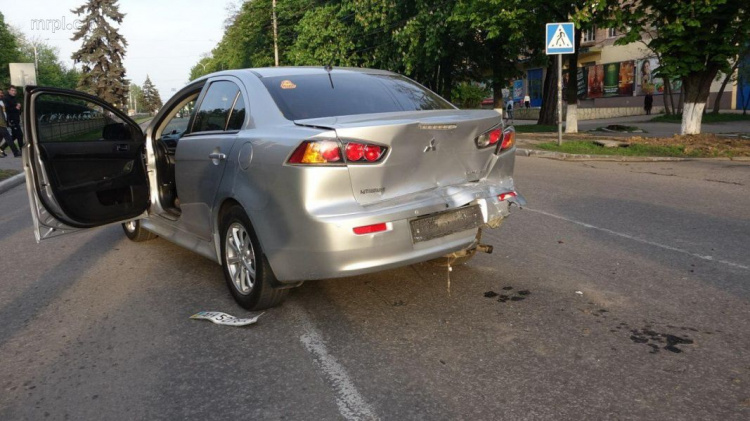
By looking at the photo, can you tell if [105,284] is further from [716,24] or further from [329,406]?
[716,24]

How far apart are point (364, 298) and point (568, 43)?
12411 mm

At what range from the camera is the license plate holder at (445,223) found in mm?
3969

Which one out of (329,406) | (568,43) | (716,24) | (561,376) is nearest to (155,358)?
(329,406)

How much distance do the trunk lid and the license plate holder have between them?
0.66 ft

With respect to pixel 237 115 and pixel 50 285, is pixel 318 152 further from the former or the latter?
pixel 50 285

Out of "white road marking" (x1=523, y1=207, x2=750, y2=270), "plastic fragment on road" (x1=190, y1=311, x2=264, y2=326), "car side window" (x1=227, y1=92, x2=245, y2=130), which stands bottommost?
"plastic fragment on road" (x1=190, y1=311, x2=264, y2=326)

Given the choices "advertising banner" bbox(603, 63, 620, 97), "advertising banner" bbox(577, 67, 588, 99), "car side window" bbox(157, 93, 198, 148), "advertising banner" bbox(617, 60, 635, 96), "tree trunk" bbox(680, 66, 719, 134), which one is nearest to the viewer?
"car side window" bbox(157, 93, 198, 148)

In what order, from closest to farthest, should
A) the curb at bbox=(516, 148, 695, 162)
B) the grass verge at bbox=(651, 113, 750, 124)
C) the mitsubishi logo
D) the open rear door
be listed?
the mitsubishi logo, the open rear door, the curb at bbox=(516, 148, 695, 162), the grass verge at bbox=(651, 113, 750, 124)

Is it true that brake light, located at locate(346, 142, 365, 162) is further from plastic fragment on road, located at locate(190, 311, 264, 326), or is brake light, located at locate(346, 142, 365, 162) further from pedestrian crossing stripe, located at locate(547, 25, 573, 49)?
pedestrian crossing stripe, located at locate(547, 25, 573, 49)

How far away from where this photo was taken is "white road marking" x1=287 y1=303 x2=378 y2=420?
3.00 meters

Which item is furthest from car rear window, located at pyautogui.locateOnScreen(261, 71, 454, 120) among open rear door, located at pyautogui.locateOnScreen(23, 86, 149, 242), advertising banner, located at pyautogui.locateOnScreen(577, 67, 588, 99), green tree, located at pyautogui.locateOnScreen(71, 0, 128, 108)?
green tree, located at pyautogui.locateOnScreen(71, 0, 128, 108)

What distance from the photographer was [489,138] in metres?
4.52

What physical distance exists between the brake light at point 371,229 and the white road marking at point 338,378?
72 centimetres

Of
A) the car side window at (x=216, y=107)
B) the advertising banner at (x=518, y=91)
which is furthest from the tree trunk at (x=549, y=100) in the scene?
the advertising banner at (x=518, y=91)
